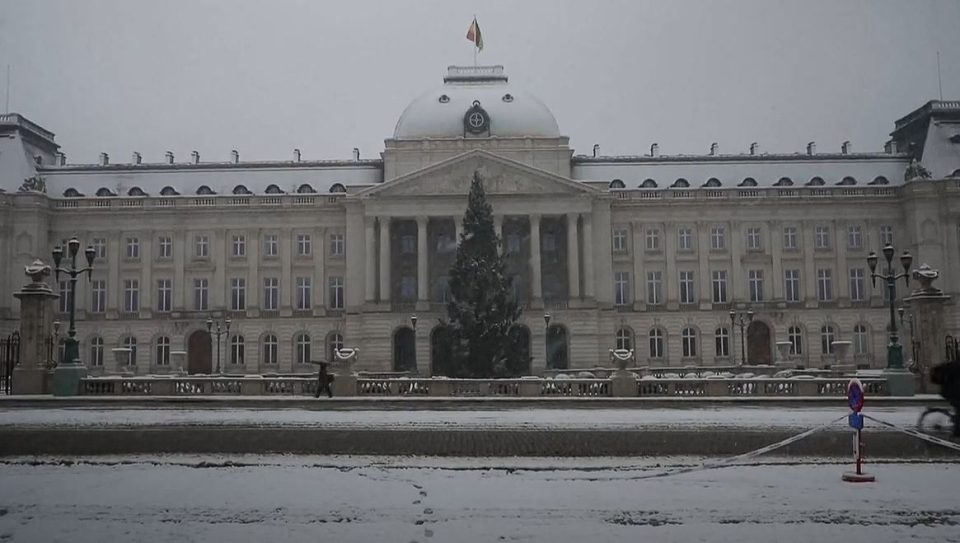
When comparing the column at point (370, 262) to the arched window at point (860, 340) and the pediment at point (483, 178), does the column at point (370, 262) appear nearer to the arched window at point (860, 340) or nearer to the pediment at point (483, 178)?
the pediment at point (483, 178)

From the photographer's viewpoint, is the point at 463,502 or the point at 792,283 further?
the point at 792,283

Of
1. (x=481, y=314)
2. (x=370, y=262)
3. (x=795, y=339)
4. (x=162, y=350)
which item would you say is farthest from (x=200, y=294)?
(x=795, y=339)

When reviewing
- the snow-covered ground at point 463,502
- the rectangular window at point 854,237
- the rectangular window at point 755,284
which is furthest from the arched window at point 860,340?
the snow-covered ground at point 463,502

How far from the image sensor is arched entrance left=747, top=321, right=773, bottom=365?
70.3 metres

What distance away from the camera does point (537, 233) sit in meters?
67.8

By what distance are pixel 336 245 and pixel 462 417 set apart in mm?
47619

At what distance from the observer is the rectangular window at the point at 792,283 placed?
71281mm

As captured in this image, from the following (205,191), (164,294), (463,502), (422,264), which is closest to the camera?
(463,502)

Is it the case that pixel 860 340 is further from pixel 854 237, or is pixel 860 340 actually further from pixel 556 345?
pixel 556 345

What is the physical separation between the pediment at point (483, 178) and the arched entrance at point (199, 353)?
57.8 feet

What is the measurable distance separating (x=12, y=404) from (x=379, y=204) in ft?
129

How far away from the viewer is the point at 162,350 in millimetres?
70562

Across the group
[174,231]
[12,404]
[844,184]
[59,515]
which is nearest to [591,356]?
[844,184]

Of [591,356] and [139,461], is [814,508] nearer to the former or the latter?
[139,461]
